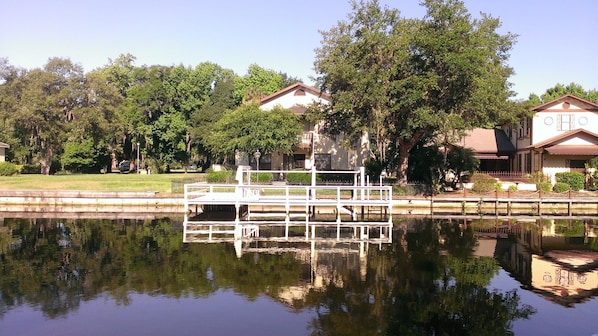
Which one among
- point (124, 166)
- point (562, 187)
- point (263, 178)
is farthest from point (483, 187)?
point (124, 166)

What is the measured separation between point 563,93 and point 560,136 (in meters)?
31.5

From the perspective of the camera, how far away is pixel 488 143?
46.9 metres

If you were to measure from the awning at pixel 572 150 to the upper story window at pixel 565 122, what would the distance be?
258 cm

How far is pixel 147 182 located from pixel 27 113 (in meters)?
15.4

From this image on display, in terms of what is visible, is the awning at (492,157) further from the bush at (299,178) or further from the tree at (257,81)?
the tree at (257,81)

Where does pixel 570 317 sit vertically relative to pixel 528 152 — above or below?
below

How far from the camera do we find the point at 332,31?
35062 mm

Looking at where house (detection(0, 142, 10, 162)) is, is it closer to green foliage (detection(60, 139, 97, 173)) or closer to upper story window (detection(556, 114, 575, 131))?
green foliage (detection(60, 139, 97, 173))

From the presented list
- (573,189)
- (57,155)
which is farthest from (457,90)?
(57,155)

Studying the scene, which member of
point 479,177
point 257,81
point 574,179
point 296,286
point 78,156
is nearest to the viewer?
point 296,286

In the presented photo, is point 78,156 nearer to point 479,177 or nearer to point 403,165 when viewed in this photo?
point 403,165

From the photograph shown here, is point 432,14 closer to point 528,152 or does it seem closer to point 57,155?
point 528,152

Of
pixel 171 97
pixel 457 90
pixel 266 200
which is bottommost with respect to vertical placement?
pixel 266 200

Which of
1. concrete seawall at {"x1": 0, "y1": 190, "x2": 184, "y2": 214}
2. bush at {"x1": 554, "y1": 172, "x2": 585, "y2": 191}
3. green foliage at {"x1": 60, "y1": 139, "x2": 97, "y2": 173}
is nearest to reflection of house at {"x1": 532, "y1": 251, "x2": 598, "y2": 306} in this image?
bush at {"x1": 554, "y1": 172, "x2": 585, "y2": 191}
